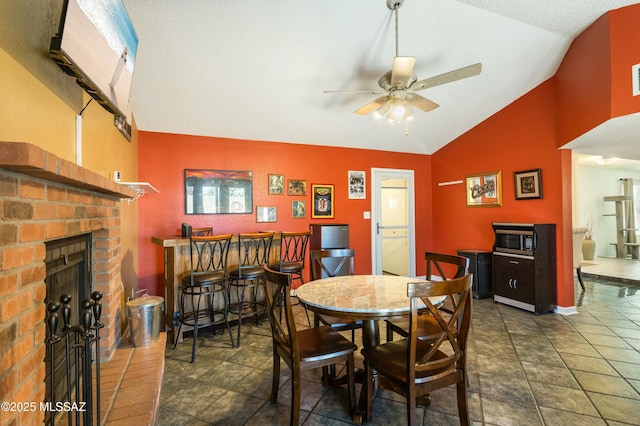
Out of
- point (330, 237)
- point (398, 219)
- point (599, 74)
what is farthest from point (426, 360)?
point (398, 219)

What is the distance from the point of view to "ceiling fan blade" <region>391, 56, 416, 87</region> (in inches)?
86.7

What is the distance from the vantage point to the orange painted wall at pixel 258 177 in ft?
12.6

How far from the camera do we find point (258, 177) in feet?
14.4

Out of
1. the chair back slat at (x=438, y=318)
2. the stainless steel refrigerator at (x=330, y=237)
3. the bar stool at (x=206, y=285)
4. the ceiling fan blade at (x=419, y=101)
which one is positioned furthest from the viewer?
the stainless steel refrigerator at (x=330, y=237)

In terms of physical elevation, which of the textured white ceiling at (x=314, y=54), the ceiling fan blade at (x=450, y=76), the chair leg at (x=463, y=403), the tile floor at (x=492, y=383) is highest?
the textured white ceiling at (x=314, y=54)

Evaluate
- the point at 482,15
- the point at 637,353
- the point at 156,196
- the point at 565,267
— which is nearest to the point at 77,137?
the point at 156,196

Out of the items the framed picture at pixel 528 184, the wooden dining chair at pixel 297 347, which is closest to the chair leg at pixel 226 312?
the wooden dining chair at pixel 297 347

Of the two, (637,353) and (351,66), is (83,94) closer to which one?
(351,66)

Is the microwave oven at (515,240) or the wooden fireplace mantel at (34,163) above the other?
the wooden fireplace mantel at (34,163)

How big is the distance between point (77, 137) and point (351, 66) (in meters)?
2.58

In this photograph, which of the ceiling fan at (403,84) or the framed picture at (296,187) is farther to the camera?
the framed picture at (296,187)

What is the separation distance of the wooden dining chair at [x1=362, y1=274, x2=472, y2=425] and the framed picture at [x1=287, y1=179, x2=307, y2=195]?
315cm

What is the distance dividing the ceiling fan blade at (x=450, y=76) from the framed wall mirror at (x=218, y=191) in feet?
8.87

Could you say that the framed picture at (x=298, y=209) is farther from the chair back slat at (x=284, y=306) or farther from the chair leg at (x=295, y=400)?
the chair leg at (x=295, y=400)
